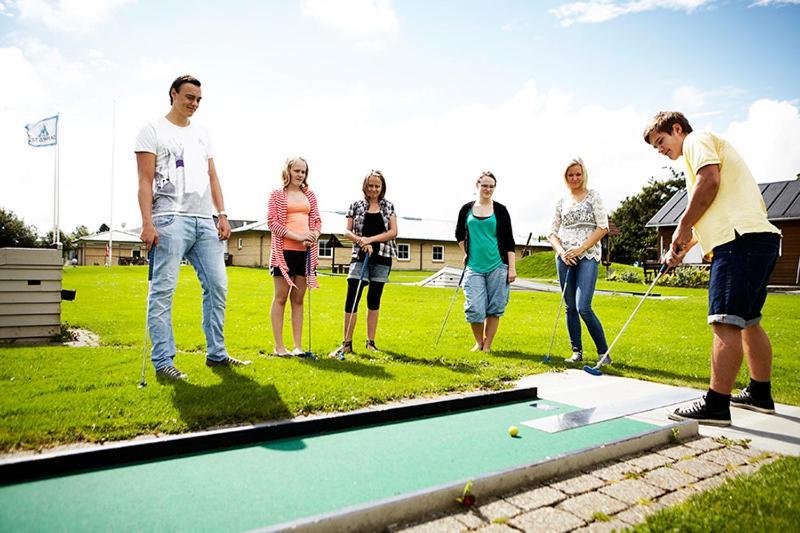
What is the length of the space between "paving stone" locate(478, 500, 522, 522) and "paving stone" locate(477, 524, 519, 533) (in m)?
0.05

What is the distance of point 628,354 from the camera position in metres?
6.20

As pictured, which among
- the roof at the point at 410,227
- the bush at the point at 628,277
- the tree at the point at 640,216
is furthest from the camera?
the tree at the point at 640,216

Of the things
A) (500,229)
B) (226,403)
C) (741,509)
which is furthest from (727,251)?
(226,403)

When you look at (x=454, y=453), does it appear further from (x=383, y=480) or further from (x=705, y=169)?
(x=705, y=169)

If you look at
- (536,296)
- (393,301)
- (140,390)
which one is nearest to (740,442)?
(140,390)

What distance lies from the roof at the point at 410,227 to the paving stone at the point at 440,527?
32417 mm

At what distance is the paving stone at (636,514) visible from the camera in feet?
6.89

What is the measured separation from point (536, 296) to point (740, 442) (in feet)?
39.3

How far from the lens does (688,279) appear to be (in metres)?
21.1

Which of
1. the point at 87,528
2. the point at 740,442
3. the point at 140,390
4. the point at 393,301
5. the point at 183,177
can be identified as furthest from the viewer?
the point at 393,301

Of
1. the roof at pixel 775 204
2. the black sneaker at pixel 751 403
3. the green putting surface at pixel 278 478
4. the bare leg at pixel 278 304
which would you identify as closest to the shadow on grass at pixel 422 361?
the bare leg at pixel 278 304

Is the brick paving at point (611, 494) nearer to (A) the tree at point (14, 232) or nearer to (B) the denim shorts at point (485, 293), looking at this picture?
(B) the denim shorts at point (485, 293)

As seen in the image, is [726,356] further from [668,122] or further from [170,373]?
[170,373]

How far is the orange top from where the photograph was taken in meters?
5.31
